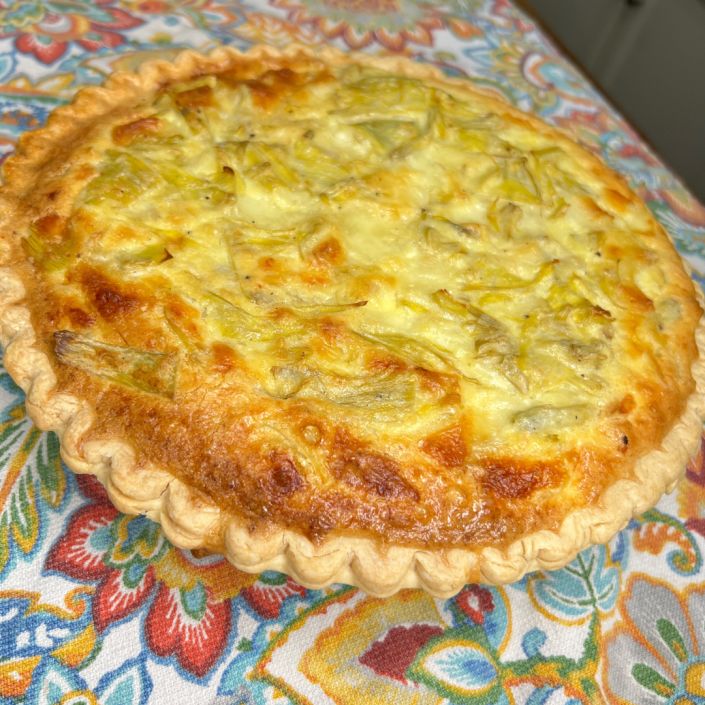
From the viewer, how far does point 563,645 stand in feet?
8.18

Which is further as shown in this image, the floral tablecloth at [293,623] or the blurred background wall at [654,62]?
the blurred background wall at [654,62]

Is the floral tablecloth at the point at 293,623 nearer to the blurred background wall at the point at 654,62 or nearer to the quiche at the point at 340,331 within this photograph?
the quiche at the point at 340,331

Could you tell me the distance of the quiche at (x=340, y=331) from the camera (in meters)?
2.22

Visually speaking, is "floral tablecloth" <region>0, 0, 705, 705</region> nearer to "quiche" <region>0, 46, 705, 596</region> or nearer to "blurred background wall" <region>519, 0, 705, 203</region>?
"quiche" <region>0, 46, 705, 596</region>

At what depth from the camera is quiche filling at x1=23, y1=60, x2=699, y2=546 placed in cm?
225

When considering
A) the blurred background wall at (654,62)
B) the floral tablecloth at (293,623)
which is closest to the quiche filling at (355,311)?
the floral tablecloth at (293,623)

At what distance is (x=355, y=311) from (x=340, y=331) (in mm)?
126

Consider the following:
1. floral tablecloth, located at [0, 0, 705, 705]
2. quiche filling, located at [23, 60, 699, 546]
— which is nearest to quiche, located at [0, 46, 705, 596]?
quiche filling, located at [23, 60, 699, 546]

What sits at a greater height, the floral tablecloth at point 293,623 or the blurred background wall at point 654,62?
the blurred background wall at point 654,62

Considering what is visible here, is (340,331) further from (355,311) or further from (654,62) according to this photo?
(654,62)

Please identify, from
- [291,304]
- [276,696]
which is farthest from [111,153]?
[276,696]

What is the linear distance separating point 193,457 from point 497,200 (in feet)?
5.41

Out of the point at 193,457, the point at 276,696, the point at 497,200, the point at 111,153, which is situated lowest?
the point at 276,696

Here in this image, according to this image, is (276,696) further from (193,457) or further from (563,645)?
(563,645)
